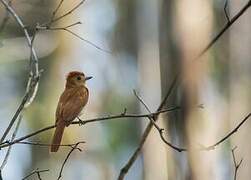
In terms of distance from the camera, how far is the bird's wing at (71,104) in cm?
347

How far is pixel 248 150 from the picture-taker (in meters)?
5.82

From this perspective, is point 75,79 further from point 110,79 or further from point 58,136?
point 110,79

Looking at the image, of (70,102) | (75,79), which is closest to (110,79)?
(75,79)

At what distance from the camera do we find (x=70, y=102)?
3.59 metres

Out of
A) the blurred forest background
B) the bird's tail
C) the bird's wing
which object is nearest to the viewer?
the bird's tail

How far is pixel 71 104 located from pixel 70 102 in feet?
0.20

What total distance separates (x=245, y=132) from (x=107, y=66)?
19.0 feet

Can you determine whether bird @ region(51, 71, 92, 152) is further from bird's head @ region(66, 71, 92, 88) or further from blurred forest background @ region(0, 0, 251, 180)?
blurred forest background @ region(0, 0, 251, 180)

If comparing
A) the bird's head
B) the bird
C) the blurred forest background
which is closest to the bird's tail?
the bird

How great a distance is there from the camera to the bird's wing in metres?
3.47

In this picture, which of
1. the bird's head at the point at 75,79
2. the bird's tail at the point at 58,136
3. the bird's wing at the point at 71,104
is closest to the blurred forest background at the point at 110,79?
the bird's head at the point at 75,79

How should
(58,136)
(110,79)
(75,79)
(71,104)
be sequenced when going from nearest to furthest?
1. (58,136)
2. (71,104)
3. (75,79)
4. (110,79)

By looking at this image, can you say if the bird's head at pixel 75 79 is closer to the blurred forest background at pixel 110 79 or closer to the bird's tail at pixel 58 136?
the bird's tail at pixel 58 136

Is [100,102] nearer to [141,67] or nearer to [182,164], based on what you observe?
[141,67]
